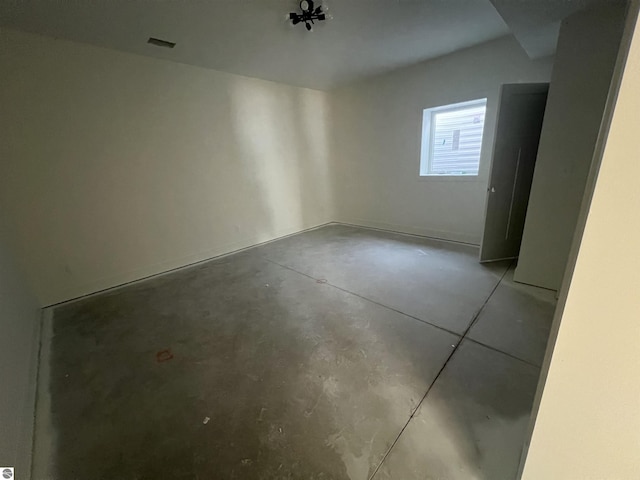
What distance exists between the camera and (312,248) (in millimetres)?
3988

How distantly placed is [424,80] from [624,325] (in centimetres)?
407

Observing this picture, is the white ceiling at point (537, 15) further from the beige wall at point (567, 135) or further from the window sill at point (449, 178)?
the window sill at point (449, 178)

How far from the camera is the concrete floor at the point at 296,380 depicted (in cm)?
115

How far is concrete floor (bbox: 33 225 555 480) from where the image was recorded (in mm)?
1154

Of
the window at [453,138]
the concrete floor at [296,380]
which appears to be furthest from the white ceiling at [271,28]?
the concrete floor at [296,380]

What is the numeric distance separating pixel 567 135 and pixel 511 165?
70 cm

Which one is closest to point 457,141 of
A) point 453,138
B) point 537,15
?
point 453,138

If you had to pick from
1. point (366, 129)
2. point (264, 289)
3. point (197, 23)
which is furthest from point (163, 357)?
point (366, 129)

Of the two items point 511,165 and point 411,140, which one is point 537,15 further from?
point 411,140

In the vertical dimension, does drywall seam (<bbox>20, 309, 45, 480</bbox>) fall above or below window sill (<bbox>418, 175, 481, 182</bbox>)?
below

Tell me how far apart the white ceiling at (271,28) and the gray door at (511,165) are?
50 cm

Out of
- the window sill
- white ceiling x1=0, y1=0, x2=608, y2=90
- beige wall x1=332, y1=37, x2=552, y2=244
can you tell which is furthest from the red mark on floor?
the window sill

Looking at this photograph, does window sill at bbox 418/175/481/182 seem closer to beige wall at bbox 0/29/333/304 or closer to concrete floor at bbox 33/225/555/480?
concrete floor at bbox 33/225/555/480

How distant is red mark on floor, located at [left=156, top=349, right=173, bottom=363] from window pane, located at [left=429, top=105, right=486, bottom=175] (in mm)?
4195
